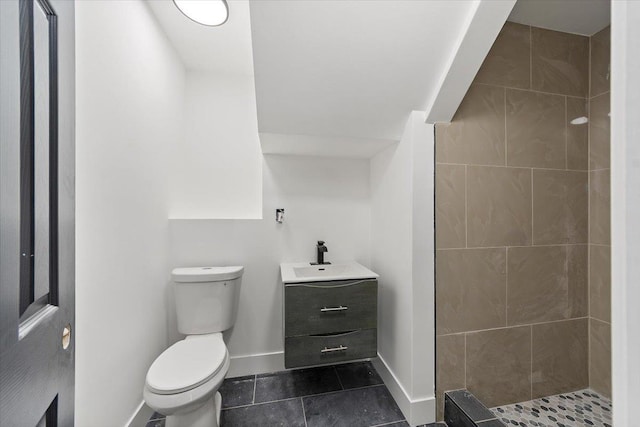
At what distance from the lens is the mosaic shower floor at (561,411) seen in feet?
4.60

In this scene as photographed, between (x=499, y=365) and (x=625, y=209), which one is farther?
(x=499, y=365)

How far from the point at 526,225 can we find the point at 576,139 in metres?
0.65

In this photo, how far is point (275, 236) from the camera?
1.99 metres

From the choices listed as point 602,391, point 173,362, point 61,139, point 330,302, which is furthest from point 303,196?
point 602,391

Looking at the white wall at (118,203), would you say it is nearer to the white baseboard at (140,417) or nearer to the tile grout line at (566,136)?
the white baseboard at (140,417)

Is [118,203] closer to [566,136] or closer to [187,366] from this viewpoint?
[187,366]

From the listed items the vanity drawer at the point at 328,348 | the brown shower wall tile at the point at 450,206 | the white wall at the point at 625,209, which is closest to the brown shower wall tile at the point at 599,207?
the brown shower wall tile at the point at 450,206

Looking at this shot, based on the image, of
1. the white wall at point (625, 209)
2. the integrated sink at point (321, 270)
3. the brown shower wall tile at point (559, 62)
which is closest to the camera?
the white wall at point (625, 209)

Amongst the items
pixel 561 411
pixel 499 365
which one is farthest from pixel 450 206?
pixel 561 411

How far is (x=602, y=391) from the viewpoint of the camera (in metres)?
1.58

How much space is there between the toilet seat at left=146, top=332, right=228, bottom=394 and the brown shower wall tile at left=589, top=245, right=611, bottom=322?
2.27 metres

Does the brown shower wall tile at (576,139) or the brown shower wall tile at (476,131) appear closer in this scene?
the brown shower wall tile at (476,131)

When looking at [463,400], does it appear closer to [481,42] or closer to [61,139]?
[481,42]

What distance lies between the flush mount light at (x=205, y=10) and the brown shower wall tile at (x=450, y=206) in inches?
58.8
